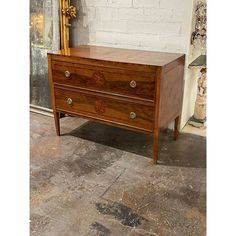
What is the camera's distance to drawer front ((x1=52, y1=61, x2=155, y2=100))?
6.28ft

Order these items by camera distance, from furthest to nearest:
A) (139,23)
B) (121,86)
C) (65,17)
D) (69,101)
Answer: (65,17)
(139,23)
(69,101)
(121,86)

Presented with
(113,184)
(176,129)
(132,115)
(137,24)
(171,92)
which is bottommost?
(113,184)

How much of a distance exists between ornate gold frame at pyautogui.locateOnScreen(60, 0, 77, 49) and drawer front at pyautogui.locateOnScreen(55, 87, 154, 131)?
1.98ft

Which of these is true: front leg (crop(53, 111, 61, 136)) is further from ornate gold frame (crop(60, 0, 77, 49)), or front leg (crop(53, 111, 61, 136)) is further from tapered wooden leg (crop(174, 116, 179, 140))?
tapered wooden leg (crop(174, 116, 179, 140))

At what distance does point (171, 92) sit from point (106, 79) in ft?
1.63

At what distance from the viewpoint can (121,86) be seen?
2012mm

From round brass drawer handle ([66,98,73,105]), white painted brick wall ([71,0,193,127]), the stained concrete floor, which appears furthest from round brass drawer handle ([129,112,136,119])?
white painted brick wall ([71,0,193,127])

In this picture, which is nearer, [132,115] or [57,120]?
[132,115]

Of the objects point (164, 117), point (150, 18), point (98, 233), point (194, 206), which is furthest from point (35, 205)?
point (150, 18)

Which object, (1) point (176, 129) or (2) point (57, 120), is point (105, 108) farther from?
(1) point (176, 129)

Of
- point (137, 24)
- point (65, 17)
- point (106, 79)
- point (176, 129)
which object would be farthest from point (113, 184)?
point (65, 17)

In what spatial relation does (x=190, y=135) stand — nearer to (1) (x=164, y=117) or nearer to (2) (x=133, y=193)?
(1) (x=164, y=117)

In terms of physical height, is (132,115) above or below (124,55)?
below
